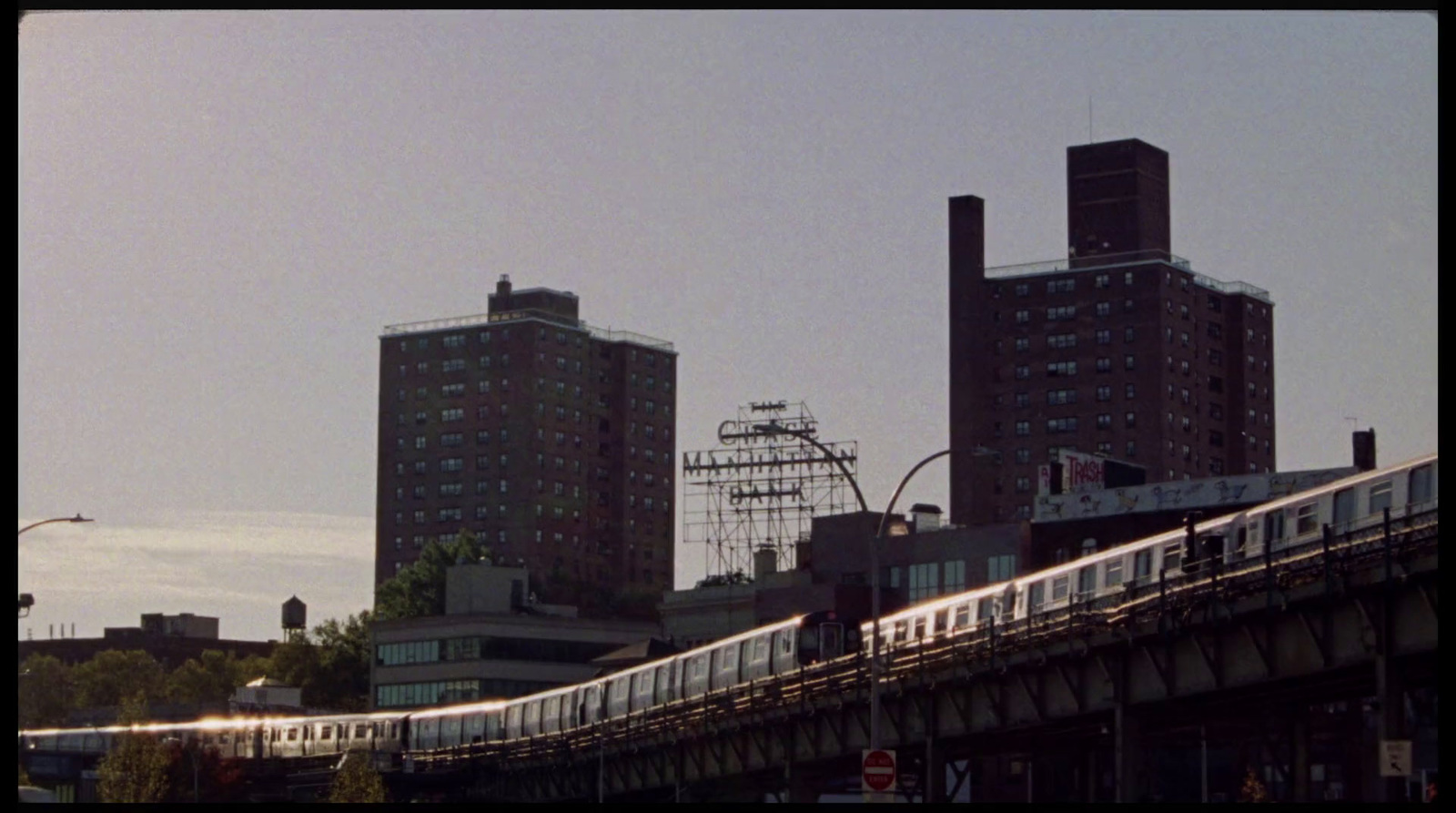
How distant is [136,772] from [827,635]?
4463 cm

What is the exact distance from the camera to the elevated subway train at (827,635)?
56.9 metres

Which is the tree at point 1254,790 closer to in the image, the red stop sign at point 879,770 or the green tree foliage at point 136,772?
the red stop sign at point 879,770

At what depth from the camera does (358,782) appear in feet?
321

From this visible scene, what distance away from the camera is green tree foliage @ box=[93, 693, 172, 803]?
107938 mm

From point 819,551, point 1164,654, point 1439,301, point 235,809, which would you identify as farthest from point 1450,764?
point 819,551

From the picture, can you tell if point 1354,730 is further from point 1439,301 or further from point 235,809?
point 1439,301

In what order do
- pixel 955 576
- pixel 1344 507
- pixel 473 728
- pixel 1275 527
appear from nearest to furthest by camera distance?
pixel 1344 507
pixel 1275 527
pixel 473 728
pixel 955 576

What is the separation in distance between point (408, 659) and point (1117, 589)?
112007mm

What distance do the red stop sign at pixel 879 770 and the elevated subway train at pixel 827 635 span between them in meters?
9.70

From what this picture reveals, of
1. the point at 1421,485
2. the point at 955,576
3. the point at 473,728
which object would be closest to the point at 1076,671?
the point at 1421,485

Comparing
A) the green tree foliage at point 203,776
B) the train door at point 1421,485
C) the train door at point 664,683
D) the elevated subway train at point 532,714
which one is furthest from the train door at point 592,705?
the train door at point 1421,485

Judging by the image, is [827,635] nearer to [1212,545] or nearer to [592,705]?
[592,705]

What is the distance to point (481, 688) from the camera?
163m

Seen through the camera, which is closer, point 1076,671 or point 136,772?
point 1076,671
